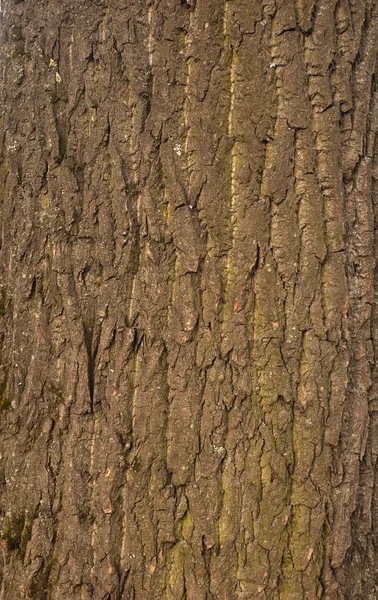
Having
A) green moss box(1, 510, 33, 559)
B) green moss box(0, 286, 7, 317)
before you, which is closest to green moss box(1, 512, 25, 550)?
green moss box(1, 510, 33, 559)

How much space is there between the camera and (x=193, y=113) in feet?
5.17

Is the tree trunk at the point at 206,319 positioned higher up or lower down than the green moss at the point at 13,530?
higher up

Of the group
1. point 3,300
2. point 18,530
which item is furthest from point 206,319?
point 18,530

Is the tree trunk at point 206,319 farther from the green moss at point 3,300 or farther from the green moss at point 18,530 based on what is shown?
the green moss at point 3,300

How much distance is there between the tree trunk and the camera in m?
1.54

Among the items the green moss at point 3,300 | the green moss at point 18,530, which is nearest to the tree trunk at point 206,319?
the green moss at point 18,530

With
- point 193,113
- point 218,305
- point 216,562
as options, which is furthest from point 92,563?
point 193,113

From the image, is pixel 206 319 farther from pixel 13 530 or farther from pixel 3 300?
pixel 13 530

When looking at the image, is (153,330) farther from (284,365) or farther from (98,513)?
(98,513)

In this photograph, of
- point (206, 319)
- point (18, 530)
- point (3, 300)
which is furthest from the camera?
point (3, 300)

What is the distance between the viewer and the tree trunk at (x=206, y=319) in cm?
154

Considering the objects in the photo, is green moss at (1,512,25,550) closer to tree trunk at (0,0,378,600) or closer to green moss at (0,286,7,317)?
tree trunk at (0,0,378,600)

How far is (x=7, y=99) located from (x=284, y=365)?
1178 millimetres

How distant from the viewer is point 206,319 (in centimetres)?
155
